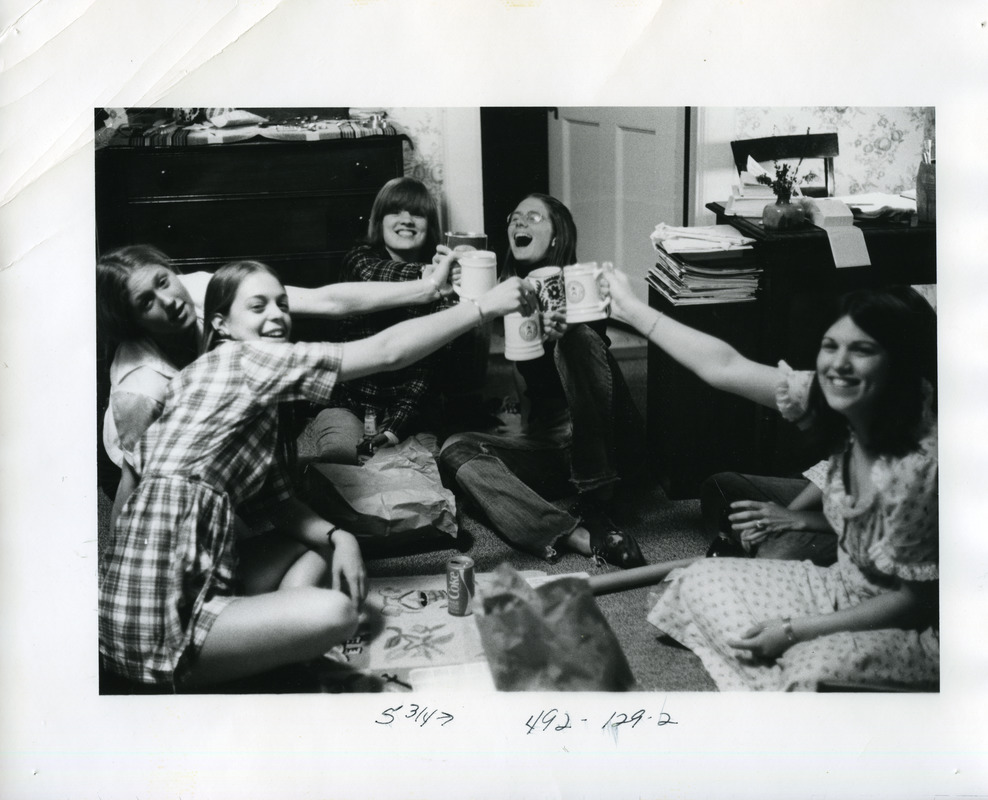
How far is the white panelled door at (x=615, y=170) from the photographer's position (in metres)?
1.54

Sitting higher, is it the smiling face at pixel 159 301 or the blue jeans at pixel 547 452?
the smiling face at pixel 159 301

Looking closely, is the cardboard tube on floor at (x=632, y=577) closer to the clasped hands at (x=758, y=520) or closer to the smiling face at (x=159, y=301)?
the clasped hands at (x=758, y=520)

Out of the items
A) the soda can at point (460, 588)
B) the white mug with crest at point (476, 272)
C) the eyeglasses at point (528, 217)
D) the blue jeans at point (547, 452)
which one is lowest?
the soda can at point (460, 588)

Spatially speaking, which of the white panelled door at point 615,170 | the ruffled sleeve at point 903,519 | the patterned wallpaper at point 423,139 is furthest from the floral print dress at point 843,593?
the patterned wallpaper at point 423,139

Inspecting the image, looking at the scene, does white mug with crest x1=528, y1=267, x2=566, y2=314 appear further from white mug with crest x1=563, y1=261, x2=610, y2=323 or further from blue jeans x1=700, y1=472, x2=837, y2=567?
blue jeans x1=700, y1=472, x2=837, y2=567

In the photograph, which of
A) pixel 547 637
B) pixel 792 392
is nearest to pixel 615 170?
pixel 792 392

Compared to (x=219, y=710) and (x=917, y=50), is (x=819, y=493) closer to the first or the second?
(x=917, y=50)

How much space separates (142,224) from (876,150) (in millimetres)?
1252

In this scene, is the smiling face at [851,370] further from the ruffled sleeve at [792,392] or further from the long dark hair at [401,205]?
the long dark hair at [401,205]

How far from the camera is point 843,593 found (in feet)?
5.02

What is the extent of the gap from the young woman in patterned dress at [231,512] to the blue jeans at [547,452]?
19 cm

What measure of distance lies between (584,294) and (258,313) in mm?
551

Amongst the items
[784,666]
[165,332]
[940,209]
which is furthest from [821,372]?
[165,332]

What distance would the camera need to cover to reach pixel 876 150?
5.14 ft
